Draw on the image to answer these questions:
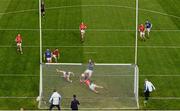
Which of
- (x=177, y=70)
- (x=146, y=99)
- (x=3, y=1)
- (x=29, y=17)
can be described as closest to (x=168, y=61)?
(x=177, y=70)

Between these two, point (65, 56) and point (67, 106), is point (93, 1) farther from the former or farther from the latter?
point (67, 106)

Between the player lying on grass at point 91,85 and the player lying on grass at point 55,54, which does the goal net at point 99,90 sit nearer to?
the player lying on grass at point 91,85

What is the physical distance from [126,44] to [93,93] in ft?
33.6

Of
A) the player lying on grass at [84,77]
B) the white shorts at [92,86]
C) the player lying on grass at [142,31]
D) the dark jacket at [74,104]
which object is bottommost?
the dark jacket at [74,104]

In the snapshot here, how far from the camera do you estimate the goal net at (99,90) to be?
2914cm

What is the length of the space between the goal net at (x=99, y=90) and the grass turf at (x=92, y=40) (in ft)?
3.66

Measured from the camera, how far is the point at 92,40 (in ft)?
131

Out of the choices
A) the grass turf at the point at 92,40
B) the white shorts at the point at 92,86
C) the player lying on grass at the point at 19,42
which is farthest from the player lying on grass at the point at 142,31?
the white shorts at the point at 92,86

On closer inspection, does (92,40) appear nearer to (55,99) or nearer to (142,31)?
(142,31)

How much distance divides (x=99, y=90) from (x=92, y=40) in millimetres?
10529

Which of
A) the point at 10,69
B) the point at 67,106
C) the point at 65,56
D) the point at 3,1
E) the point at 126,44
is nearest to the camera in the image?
the point at 67,106

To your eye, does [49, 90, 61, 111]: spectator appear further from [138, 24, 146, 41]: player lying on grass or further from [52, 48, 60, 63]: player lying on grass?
[138, 24, 146, 41]: player lying on grass

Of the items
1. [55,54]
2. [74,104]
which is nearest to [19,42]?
[55,54]

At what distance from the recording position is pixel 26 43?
3881 centimetres
